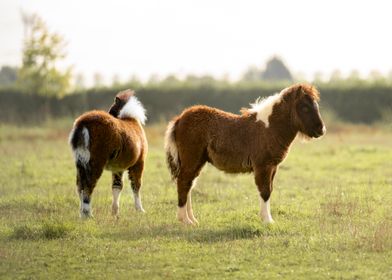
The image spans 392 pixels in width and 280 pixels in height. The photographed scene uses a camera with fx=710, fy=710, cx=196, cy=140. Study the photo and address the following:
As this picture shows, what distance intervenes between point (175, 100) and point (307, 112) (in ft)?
91.5

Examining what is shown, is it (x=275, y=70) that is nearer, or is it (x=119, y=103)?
(x=119, y=103)

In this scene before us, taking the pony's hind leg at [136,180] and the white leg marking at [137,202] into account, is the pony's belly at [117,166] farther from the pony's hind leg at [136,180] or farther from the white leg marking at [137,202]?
the white leg marking at [137,202]

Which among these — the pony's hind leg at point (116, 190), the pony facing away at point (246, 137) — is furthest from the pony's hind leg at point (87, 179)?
the pony facing away at point (246, 137)

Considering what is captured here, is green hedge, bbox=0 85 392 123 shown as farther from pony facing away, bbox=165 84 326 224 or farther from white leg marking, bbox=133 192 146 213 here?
pony facing away, bbox=165 84 326 224

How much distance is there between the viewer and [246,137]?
34.6 feet

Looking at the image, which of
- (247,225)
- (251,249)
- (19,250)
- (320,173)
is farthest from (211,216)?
(320,173)

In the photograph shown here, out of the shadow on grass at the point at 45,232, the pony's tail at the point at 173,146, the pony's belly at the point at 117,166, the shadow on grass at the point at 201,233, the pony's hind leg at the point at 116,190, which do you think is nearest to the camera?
the shadow on grass at the point at 201,233

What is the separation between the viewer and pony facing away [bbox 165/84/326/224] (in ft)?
33.8

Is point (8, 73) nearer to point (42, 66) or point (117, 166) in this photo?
point (42, 66)

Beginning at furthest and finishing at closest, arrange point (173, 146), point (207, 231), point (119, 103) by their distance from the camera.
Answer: point (119, 103) → point (173, 146) → point (207, 231)

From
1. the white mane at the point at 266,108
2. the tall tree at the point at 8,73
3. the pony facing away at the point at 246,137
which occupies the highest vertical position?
the white mane at the point at 266,108

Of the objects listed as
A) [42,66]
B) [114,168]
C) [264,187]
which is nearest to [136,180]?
[114,168]

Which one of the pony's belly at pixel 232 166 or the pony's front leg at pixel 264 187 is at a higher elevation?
the pony's belly at pixel 232 166

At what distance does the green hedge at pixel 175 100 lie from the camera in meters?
36.1
